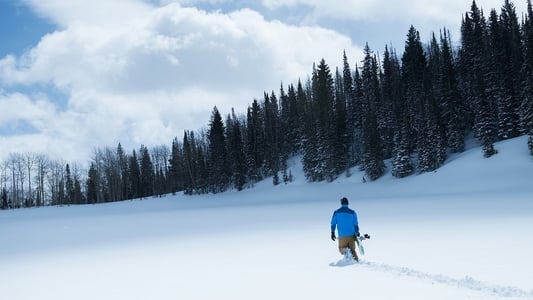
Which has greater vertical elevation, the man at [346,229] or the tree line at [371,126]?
the tree line at [371,126]

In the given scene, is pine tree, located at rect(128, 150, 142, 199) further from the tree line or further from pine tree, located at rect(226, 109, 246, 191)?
pine tree, located at rect(226, 109, 246, 191)

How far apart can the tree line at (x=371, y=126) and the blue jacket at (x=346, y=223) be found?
1437 inches

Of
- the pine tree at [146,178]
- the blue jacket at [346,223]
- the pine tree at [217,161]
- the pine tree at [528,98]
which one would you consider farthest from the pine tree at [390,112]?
the pine tree at [146,178]

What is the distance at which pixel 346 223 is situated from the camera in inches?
436

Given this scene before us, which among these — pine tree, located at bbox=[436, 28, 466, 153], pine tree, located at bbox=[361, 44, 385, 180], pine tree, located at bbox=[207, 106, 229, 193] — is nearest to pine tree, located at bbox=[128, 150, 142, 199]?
pine tree, located at bbox=[207, 106, 229, 193]

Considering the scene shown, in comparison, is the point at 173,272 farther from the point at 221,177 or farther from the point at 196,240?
the point at 221,177

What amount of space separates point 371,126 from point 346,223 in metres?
49.0

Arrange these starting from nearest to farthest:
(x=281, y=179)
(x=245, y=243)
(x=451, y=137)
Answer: (x=245, y=243), (x=451, y=137), (x=281, y=179)

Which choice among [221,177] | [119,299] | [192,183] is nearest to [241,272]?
[119,299]

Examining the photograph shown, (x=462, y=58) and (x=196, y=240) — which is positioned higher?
(x=462, y=58)

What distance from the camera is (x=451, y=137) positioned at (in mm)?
51688

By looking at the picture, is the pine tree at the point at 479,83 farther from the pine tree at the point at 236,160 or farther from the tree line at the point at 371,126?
the pine tree at the point at 236,160

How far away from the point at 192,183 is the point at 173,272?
76666 millimetres

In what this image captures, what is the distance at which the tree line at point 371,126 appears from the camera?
49031 mm
